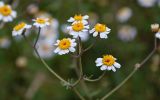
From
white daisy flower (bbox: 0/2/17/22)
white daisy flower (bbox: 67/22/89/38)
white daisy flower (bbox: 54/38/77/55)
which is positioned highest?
white daisy flower (bbox: 67/22/89/38)

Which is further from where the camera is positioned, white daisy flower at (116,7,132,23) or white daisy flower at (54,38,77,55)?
white daisy flower at (116,7,132,23)

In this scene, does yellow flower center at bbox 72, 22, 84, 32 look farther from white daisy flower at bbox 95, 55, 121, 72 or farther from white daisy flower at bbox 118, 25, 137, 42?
white daisy flower at bbox 118, 25, 137, 42

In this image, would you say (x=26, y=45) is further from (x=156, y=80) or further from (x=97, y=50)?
(x=156, y=80)

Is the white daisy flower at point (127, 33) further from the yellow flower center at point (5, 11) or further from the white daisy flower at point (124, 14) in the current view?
the yellow flower center at point (5, 11)

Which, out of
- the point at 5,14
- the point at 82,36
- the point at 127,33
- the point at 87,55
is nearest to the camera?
the point at 82,36

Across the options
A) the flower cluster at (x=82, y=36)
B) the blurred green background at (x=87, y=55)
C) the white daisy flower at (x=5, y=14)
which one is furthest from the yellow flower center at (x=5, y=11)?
the flower cluster at (x=82, y=36)

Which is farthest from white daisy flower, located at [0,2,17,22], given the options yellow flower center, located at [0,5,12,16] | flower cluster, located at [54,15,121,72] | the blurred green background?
flower cluster, located at [54,15,121,72]

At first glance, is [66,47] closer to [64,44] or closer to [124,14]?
[64,44]

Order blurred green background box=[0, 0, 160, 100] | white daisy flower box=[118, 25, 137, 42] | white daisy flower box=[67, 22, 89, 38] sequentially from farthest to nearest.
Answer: white daisy flower box=[118, 25, 137, 42] < blurred green background box=[0, 0, 160, 100] < white daisy flower box=[67, 22, 89, 38]

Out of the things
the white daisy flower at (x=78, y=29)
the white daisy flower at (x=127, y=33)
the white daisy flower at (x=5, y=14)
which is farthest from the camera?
the white daisy flower at (x=127, y=33)

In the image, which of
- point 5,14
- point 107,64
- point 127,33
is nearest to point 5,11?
point 5,14
